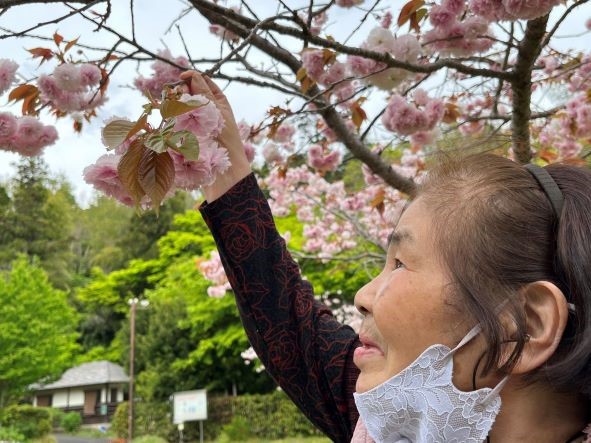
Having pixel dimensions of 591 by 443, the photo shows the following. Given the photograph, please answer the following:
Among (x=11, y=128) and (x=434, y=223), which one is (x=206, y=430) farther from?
(x=434, y=223)

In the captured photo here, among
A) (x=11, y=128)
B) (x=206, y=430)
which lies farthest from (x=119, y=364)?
(x=11, y=128)

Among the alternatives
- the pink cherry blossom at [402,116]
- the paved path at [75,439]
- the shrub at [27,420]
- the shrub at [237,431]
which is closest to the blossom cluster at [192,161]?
the pink cherry blossom at [402,116]

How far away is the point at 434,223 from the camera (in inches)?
30.1

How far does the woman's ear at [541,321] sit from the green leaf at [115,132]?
0.50 meters

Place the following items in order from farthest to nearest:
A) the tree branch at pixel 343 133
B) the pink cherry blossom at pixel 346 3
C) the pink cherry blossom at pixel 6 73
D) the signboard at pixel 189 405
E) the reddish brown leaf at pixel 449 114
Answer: the signboard at pixel 189 405 < the reddish brown leaf at pixel 449 114 < the pink cherry blossom at pixel 346 3 < the tree branch at pixel 343 133 < the pink cherry blossom at pixel 6 73

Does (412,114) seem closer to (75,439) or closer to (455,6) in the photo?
(455,6)

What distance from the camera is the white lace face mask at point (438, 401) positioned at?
2.30 ft

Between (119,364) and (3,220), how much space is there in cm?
773

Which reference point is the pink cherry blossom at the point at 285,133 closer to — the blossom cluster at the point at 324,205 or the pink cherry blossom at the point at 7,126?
the pink cherry blossom at the point at 7,126

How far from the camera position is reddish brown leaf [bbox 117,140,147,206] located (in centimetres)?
73

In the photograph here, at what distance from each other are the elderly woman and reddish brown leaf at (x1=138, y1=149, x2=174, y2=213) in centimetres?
29

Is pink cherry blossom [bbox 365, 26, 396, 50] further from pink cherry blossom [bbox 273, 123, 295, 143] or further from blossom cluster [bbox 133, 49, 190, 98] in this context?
pink cherry blossom [bbox 273, 123, 295, 143]

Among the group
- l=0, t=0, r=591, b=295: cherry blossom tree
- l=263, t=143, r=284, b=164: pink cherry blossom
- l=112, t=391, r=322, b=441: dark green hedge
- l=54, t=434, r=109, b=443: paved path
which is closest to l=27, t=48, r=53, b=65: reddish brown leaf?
l=0, t=0, r=591, b=295: cherry blossom tree

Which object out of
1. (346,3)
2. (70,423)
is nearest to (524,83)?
(346,3)
